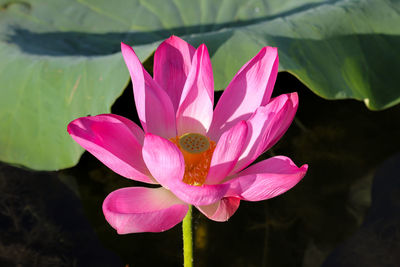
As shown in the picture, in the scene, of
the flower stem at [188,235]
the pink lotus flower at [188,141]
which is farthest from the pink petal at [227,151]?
the flower stem at [188,235]

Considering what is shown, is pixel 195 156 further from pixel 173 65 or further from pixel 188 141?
pixel 173 65

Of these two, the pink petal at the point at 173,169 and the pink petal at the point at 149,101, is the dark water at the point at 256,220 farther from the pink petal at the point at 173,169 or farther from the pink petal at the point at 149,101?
the pink petal at the point at 173,169

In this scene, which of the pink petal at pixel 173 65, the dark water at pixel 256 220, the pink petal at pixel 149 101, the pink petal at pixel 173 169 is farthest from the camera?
the dark water at pixel 256 220

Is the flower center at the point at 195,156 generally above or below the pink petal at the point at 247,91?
below

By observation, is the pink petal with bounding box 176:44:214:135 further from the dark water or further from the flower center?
the dark water

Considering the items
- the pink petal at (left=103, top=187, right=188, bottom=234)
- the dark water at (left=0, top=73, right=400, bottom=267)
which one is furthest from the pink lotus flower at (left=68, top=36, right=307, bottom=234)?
the dark water at (left=0, top=73, right=400, bottom=267)

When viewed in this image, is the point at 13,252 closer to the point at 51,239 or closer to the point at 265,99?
the point at 51,239
